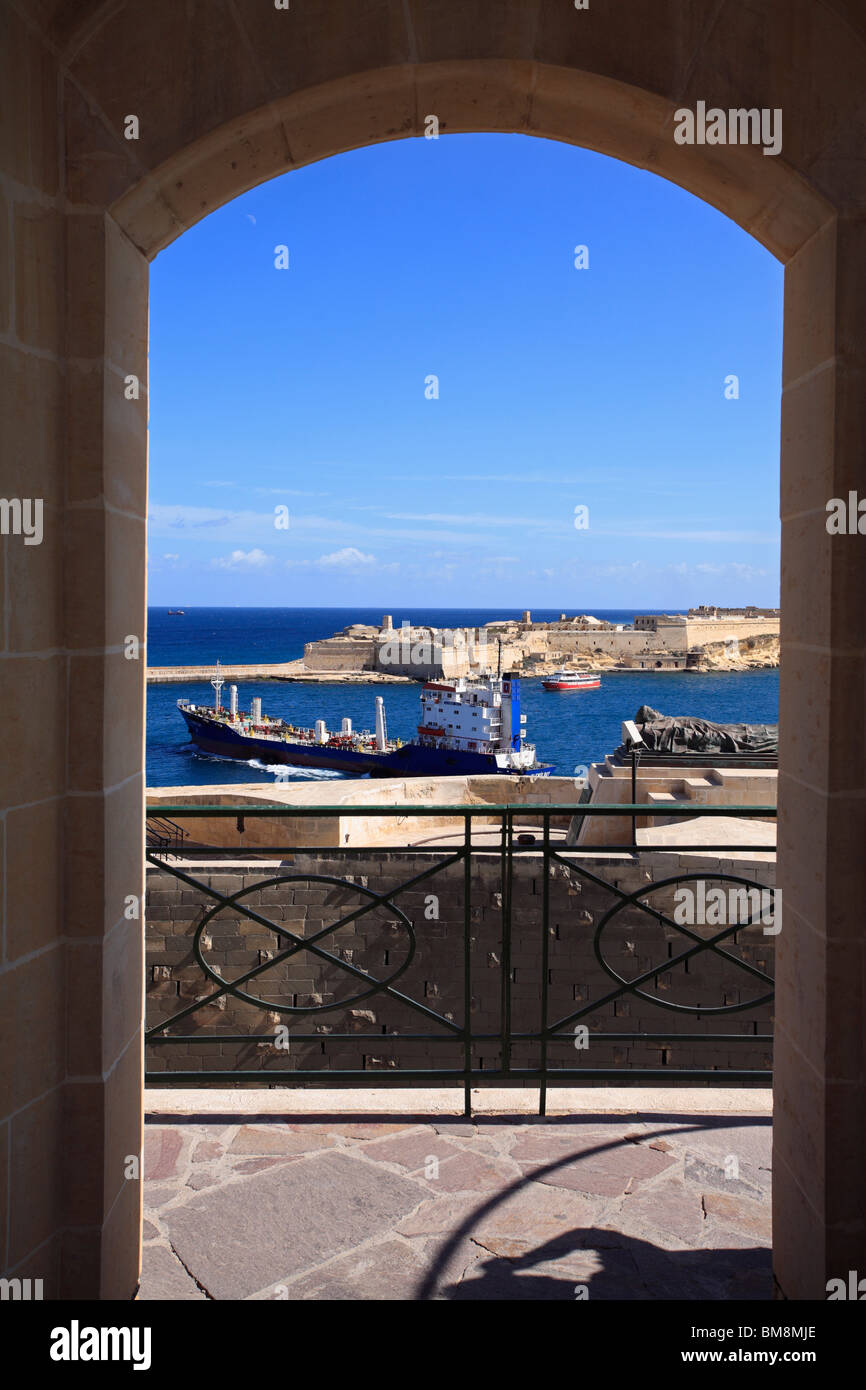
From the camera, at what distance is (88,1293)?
1929 millimetres

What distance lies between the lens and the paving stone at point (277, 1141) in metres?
2.79

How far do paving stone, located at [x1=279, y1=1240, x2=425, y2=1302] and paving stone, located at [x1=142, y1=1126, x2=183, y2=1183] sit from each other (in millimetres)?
669

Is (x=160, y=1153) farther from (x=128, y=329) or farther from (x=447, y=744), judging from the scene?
(x=447, y=744)

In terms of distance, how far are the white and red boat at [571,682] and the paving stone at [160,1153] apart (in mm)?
74224

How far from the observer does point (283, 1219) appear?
2.45 m

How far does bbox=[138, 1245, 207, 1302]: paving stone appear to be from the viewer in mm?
2154

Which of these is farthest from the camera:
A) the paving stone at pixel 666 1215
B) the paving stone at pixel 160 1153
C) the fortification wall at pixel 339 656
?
the fortification wall at pixel 339 656

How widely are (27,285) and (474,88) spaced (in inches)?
42.2

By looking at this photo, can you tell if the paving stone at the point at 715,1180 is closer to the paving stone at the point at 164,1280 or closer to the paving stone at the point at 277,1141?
the paving stone at the point at 277,1141

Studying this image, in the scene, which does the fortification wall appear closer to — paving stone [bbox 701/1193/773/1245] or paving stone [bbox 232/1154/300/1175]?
paving stone [bbox 232/1154/300/1175]

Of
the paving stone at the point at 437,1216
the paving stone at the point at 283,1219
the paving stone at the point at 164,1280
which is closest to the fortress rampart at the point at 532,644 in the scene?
the paving stone at the point at 283,1219

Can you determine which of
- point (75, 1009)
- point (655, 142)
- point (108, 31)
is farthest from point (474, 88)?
point (75, 1009)
